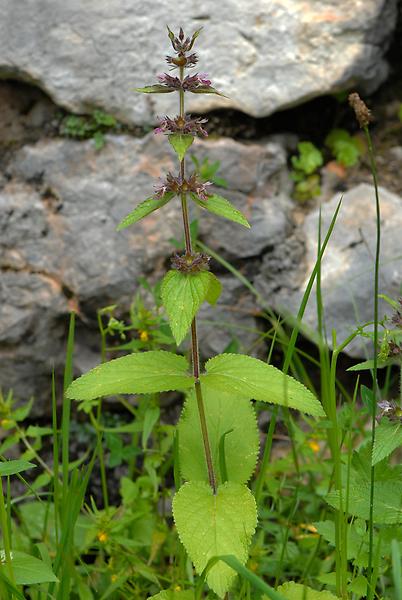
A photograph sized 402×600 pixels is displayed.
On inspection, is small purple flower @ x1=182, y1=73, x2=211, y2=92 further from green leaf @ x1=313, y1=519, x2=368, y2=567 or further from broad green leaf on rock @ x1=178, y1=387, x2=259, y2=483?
green leaf @ x1=313, y1=519, x2=368, y2=567

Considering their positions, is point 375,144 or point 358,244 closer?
point 358,244

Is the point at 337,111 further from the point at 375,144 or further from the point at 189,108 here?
the point at 189,108

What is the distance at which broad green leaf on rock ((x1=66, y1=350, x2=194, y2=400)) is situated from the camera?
148 centimetres

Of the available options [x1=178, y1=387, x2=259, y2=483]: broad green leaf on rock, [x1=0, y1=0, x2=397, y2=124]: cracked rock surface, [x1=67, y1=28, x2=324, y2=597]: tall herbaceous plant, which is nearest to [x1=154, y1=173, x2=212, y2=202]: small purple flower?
[x1=67, y1=28, x2=324, y2=597]: tall herbaceous plant

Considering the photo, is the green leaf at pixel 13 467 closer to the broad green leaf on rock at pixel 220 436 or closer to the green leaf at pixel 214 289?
the broad green leaf on rock at pixel 220 436

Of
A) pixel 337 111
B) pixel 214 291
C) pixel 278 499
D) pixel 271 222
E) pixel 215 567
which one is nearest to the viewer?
pixel 215 567

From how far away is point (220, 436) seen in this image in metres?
1.79

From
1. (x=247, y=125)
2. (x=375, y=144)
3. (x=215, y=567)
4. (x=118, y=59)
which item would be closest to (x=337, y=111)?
(x=375, y=144)

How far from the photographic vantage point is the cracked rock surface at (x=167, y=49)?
8.94 ft

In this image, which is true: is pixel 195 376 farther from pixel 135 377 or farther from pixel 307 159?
pixel 307 159

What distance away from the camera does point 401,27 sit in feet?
9.83

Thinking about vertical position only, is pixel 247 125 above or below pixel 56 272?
above

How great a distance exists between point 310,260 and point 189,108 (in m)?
0.71

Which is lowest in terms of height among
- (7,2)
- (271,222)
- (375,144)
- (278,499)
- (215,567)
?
(278,499)
